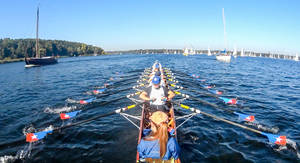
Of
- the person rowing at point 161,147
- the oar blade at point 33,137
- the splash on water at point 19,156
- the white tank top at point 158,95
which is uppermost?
the white tank top at point 158,95

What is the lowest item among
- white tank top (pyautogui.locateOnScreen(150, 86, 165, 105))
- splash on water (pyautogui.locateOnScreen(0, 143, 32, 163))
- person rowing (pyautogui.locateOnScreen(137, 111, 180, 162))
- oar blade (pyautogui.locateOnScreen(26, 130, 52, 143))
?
splash on water (pyautogui.locateOnScreen(0, 143, 32, 163))

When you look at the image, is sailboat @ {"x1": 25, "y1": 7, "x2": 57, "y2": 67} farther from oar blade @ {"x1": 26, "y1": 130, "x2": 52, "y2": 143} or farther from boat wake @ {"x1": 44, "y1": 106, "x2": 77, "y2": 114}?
oar blade @ {"x1": 26, "y1": 130, "x2": 52, "y2": 143}

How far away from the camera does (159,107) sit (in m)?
8.32

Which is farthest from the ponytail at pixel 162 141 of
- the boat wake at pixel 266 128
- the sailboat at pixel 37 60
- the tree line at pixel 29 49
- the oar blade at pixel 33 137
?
the tree line at pixel 29 49

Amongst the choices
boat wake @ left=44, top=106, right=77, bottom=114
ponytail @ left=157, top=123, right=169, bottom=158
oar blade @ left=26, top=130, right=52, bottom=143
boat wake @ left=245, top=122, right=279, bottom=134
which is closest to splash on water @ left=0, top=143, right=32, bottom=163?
oar blade @ left=26, top=130, right=52, bottom=143

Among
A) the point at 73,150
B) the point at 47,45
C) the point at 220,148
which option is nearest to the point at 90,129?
the point at 73,150

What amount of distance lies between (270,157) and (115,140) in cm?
721

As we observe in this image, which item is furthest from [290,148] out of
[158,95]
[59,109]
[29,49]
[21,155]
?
[29,49]

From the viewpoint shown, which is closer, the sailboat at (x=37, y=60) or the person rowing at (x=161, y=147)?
the person rowing at (x=161, y=147)

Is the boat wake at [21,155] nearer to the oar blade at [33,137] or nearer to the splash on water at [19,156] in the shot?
the splash on water at [19,156]

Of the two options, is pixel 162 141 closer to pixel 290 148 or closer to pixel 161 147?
pixel 161 147

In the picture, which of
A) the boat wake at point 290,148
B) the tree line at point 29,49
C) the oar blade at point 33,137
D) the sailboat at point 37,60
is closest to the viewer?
the oar blade at point 33,137

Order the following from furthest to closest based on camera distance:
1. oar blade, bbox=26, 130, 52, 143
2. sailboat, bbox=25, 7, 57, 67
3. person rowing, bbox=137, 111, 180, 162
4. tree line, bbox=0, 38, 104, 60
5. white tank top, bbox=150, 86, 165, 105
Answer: tree line, bbox=0, 38, 104, 60 < sailboat, bbox=25, 7, 57, 67 < white tank top, bbox=150, 86, 165, 105 < oar blade, bbox=26, 130, 52, 143 < person rowing, bbox=137, 111, 180, 162

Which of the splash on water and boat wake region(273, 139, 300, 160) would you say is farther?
boat wake region(273, 139, 300, 160)
